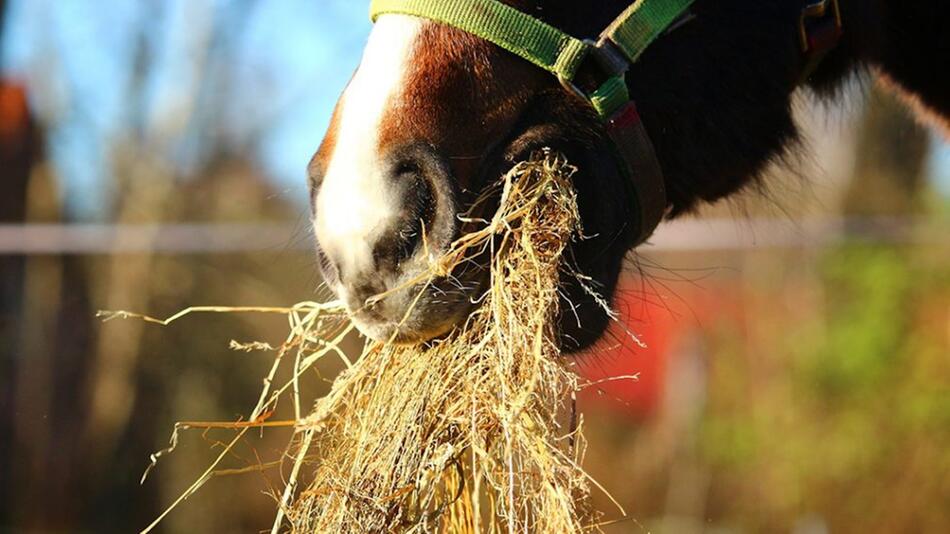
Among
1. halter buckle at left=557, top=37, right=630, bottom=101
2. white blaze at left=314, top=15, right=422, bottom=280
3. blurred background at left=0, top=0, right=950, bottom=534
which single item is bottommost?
blurred background at left=0, top=0, right=950, bottom=534

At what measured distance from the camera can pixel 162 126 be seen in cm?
922

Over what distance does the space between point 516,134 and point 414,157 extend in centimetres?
18

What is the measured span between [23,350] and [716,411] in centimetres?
469

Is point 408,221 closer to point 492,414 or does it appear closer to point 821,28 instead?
point 492,414

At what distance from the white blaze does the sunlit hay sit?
4.8 inches

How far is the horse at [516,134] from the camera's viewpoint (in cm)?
153

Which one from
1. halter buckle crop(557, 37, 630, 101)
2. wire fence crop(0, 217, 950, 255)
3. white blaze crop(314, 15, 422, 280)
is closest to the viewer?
white blaze crop(314, 15, 422, 280)

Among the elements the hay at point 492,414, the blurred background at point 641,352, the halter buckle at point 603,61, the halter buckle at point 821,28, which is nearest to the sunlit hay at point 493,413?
the hay at point 492,414

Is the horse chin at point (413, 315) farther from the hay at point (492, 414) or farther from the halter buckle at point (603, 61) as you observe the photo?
the halter buckle at point (603, 61)

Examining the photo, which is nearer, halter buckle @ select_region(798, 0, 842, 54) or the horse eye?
the horse eye

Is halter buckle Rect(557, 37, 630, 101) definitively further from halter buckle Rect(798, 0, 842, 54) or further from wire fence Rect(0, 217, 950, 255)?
wire fence Rect(0, 217, 950, 255)

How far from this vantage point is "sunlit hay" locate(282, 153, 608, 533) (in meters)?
1.52

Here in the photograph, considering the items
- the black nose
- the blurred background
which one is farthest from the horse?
the blurred background

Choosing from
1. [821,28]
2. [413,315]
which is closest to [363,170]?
[413,315]
